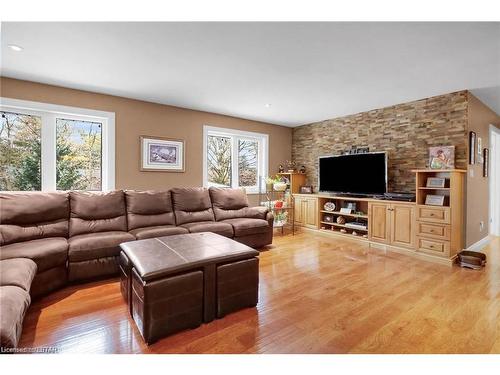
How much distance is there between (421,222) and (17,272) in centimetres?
446

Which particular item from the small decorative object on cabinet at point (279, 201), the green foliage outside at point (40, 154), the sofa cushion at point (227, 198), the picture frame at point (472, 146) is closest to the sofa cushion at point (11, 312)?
the green foliage outside at point (40, 154)

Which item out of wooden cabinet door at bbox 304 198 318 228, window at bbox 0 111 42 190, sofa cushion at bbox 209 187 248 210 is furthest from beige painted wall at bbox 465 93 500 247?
window at bbox 0 111 42 190

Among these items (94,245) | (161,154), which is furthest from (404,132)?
(94,245)

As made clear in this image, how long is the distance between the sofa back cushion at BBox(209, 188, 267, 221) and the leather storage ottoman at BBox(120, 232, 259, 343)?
1698 mm

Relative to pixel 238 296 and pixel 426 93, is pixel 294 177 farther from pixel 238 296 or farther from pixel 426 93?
pixel 238 296

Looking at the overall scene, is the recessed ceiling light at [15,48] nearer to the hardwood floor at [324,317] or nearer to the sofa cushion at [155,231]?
the sofa cushion at [155,231]

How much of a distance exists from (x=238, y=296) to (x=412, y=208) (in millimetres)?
2938

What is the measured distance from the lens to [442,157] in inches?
141

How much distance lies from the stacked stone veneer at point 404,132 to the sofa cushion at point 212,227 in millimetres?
2419

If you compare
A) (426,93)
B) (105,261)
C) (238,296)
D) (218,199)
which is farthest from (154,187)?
(426,93)

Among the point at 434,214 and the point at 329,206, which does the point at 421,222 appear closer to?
the point at 434,214

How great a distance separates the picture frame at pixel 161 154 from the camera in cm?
404

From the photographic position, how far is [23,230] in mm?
2662

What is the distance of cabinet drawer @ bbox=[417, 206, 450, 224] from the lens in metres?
3.30
